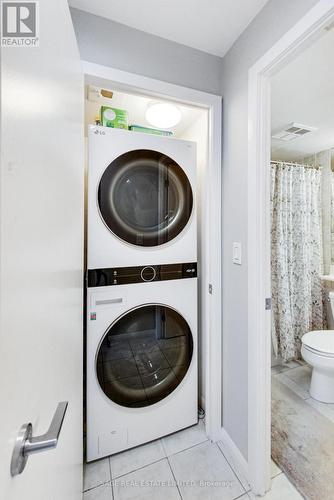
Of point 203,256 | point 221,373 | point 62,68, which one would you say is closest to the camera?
point 62,68

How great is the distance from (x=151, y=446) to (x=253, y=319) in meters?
1.03

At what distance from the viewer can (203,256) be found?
1.63 meters

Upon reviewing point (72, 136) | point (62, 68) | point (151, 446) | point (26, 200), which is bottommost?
point (151, 446)

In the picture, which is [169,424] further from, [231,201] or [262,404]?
[231,201]

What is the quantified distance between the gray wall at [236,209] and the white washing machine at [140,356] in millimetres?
229

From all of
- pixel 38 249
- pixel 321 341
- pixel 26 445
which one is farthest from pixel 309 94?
pixel 26 445

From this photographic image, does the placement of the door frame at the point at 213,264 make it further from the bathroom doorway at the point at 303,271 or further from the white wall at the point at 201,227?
the bathroom doorway at the point at 303,271

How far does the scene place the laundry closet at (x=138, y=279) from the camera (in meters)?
1.27

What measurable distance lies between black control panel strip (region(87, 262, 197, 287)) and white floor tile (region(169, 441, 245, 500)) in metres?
1.04

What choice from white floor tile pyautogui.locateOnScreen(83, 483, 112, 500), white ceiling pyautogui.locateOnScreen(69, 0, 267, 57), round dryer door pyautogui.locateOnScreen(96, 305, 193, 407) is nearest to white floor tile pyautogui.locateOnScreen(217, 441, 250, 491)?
round dryer door pyautogui.locateOnScreen(96, 305, 193, 407)

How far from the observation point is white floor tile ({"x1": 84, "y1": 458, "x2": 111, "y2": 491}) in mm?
1200

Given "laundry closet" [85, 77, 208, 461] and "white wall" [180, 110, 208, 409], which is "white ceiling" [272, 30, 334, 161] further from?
"laundry closet" [85, 77, 208, 461]

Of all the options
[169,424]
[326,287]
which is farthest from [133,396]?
[326,287]

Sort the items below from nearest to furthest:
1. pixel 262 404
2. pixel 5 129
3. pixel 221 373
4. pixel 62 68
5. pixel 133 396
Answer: pixel 5 129
pixel 62 68
pixel 262 404
pixel 133 396
pixel 221 373
